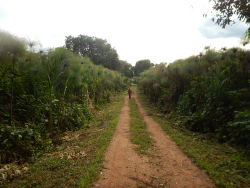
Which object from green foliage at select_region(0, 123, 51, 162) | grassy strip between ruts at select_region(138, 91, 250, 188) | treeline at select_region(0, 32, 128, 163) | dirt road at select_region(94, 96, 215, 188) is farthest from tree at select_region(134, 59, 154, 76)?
green foliage at select_region(0, 123, 51, 162)

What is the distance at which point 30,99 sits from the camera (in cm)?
695

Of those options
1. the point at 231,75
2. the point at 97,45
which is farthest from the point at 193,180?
the point at 97,45

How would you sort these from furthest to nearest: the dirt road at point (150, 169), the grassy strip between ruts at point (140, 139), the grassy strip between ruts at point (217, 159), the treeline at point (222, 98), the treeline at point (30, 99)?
the treeline at point (222, 98), the grassy strip between ruts at point (140, 139), the treeline at point (30, 99), the grassy strip between ruts at point (217, 159), the dirt road at point (150, 169)

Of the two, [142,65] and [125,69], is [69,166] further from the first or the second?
[142,65]

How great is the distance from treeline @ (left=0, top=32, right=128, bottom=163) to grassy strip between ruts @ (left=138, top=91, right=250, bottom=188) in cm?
445

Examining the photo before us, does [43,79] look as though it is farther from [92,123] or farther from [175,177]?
[175,177]

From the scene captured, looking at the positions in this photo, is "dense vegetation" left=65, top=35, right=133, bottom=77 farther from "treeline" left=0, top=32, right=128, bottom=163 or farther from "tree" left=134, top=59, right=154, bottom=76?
"treeline" left=0, top=32, right=128, bottom=163

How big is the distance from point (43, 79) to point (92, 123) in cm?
375

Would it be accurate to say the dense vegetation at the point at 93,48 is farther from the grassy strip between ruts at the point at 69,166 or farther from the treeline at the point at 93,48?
the grassy strip between ruts at the point at 69,166

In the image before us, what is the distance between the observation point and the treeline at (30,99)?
5402 mm

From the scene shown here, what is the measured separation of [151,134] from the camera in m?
7.82

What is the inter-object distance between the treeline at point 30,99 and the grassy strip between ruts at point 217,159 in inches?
175

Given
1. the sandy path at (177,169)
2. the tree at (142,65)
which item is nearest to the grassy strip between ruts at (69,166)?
the sandy path at (177,169)

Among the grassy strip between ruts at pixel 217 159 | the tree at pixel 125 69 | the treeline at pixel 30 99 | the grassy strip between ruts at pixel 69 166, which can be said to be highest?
the tree at pixel 125 69
